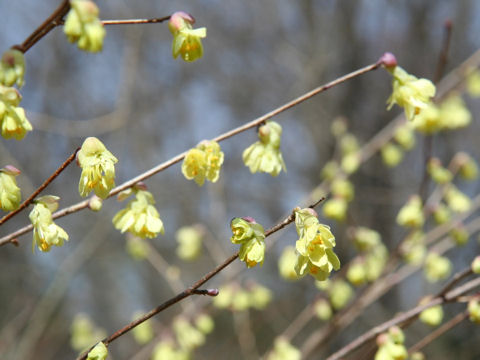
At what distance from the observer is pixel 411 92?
1691mm

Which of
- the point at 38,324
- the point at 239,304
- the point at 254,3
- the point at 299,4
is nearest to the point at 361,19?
the point at 299,4

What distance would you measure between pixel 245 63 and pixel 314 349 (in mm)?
4903

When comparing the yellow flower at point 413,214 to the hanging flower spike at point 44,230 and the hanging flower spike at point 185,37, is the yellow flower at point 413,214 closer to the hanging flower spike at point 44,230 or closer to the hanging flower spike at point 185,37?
the hanging flower spike at point 185,37

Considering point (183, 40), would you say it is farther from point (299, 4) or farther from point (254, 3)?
point (254, 3)

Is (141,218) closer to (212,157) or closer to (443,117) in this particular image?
(212,157)

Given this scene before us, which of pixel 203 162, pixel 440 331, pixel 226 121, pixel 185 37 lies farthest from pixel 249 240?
pixel 226 121

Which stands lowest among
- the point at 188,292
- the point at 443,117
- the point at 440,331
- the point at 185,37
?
the point at 440,331

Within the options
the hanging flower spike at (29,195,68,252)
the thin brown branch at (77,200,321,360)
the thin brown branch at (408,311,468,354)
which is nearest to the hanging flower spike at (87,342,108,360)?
the thin brown branch at (77,200,321,360)

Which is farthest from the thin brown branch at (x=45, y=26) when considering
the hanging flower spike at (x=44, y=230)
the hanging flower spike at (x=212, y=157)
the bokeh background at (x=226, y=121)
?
the bokeh background at (x=226, y=121)

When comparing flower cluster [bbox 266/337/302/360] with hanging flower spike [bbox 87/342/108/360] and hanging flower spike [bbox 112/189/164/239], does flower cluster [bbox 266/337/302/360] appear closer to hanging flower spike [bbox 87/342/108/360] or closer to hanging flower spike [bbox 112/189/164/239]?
hanging flower spike [bbox 112/189/164/239]

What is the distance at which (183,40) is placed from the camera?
149cm

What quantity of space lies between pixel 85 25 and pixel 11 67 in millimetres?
192

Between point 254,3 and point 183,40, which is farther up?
point 254,3

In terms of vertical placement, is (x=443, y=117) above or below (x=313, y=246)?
above
